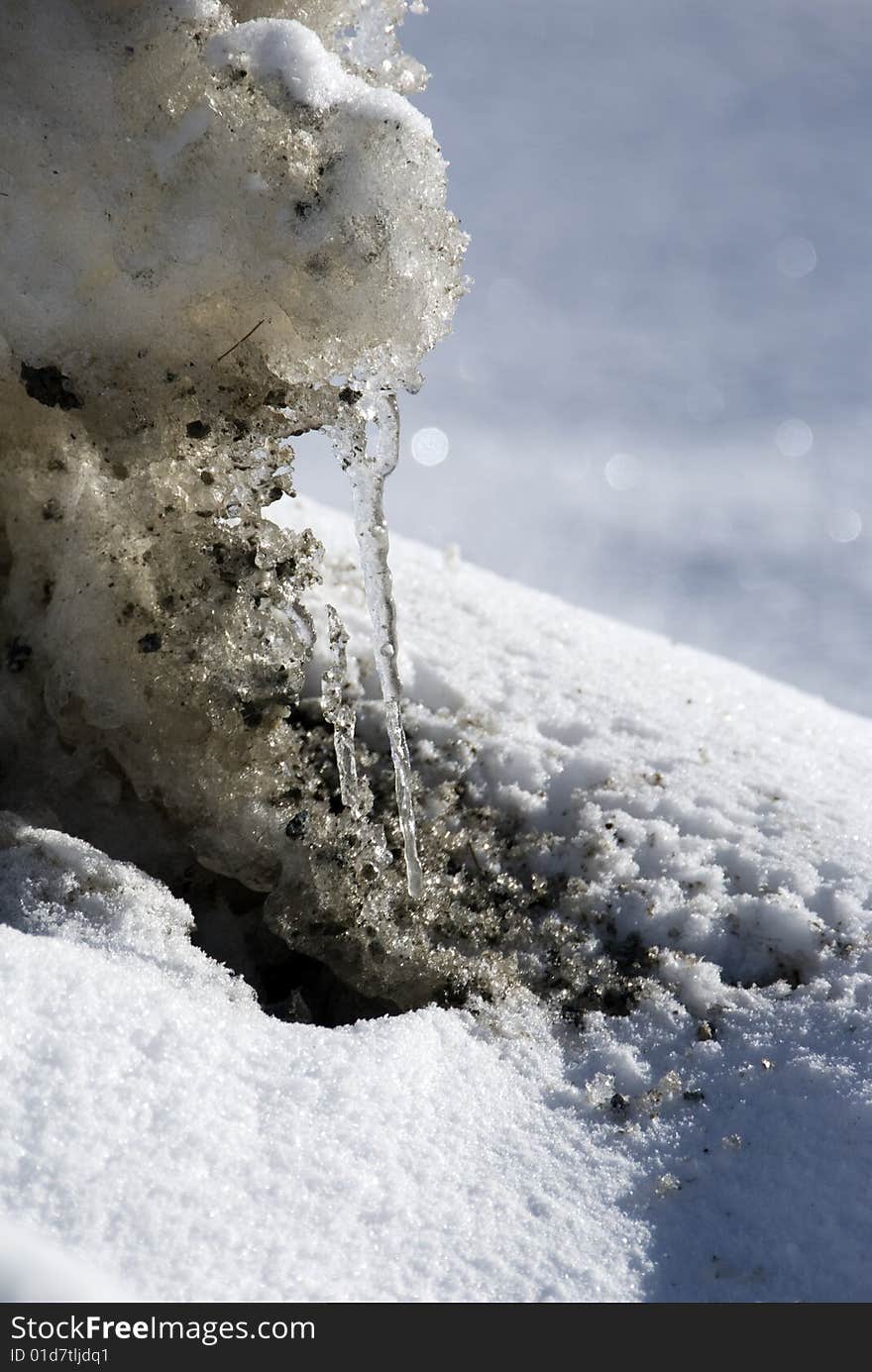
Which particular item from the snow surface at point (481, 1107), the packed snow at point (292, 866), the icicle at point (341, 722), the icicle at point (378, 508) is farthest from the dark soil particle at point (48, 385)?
the snow surface at point (481, 1107)

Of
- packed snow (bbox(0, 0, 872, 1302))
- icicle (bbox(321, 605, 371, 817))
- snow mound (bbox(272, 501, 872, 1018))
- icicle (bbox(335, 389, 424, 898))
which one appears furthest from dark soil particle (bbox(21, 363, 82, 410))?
snow mound (bbox(272, 501, 872, 1018))

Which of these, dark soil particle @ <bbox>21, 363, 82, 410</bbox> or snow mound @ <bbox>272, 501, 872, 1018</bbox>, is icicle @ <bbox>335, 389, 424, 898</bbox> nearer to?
snow mound @ <bbox>272, 501, 872, 1018</bbox>

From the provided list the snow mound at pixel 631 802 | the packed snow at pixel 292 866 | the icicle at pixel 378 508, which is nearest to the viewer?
the packed snow at pixel 292 866

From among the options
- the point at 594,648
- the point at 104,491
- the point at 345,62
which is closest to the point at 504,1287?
the point at 104,491

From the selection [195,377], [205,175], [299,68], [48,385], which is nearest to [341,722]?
[195,377]

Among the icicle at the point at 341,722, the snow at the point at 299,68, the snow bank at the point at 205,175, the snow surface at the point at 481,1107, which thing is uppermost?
the snow at the point at 299,68

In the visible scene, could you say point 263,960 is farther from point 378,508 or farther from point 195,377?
point 195,377

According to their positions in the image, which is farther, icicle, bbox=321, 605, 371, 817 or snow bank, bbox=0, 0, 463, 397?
icicle, bbox=321, 605, 371, 817

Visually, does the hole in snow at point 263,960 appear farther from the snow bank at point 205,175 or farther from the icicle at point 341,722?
the snow bank at point 205,175

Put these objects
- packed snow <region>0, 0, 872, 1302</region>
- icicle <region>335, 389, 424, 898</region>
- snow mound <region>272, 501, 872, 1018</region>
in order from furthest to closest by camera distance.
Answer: snow mound <region>272, 501, 872, 1018</region>
icicle <region>335, 389, 424, 898</region>
packed snow <region>0, 0, 872, 1302</region>
